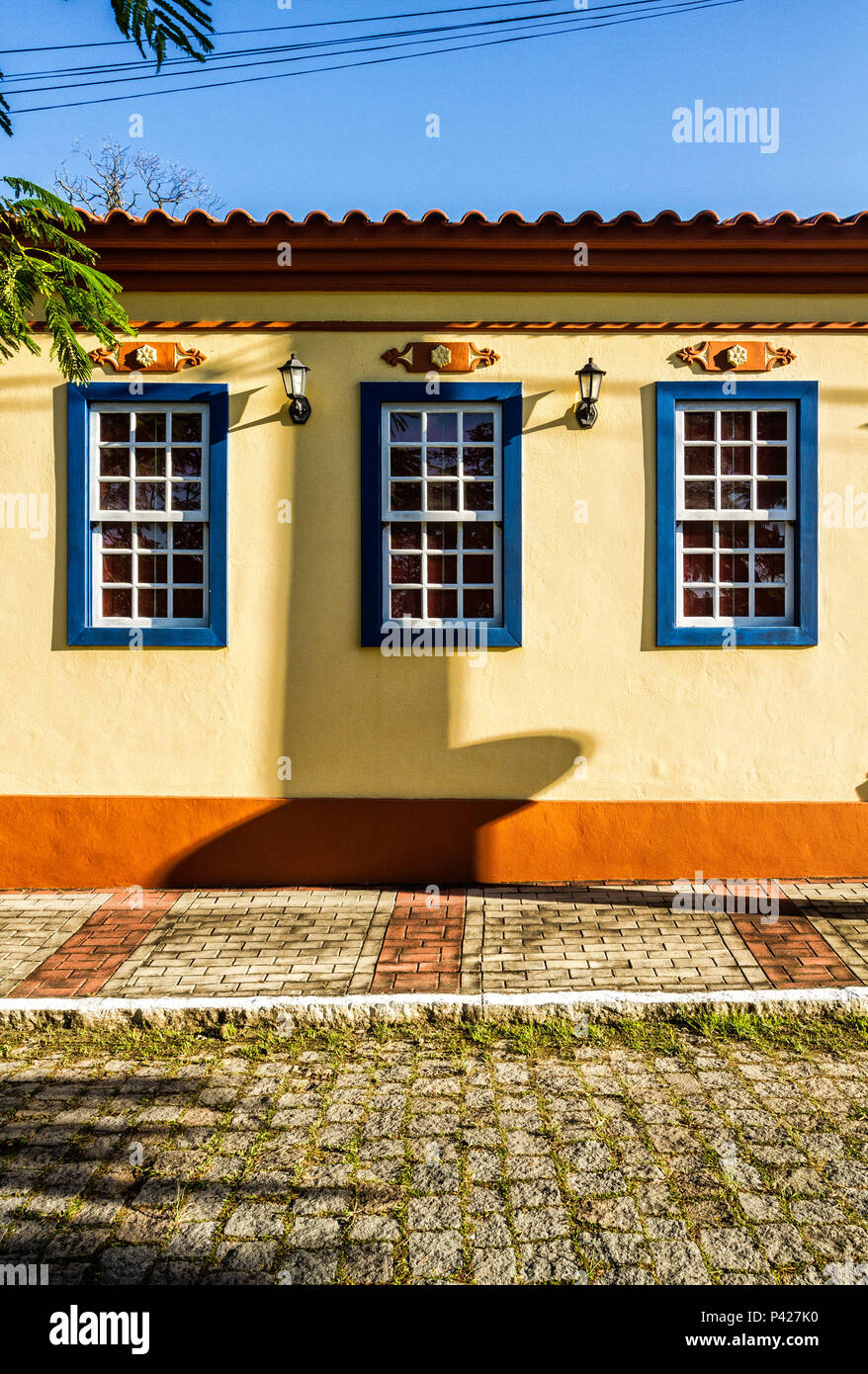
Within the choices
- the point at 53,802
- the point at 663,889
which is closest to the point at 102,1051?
the point at 53,802

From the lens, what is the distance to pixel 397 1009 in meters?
4.40

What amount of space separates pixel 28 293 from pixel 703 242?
425 centimetres

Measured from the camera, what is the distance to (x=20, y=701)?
20.7ft

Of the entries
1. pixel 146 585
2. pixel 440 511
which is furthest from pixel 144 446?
pixel 440 511

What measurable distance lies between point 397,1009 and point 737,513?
A: 4.06 m

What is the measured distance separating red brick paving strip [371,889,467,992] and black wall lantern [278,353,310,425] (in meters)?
3.39

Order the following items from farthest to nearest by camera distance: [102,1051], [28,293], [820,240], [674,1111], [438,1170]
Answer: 1. [820,240]
2. [28,293]
3. [102,1051]
4. [674,1111]
5. [438,1170]

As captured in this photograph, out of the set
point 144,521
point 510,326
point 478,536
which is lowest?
point 478,536

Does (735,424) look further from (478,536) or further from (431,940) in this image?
(431,940)

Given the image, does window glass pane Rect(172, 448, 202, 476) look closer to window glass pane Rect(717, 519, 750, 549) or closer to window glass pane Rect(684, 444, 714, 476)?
window glass pane Rect(684, 444, 714, 476)

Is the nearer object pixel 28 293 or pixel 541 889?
pixel 28 293

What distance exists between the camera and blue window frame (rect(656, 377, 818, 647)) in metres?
6.16

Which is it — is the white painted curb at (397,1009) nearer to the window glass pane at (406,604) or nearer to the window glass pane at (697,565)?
the window glass pane at (406,604)

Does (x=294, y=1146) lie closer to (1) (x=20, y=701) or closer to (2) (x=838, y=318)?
(1) (x=20, y=701)
